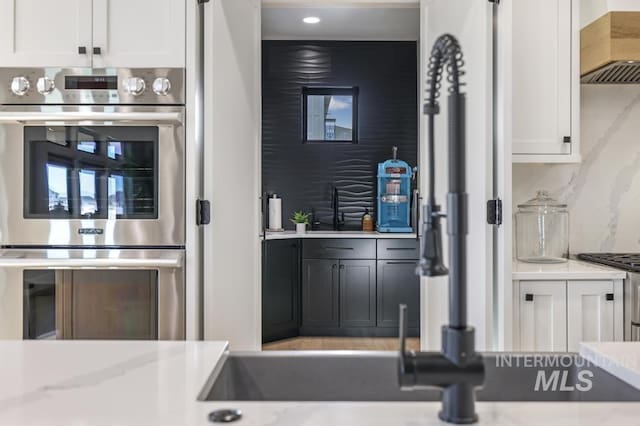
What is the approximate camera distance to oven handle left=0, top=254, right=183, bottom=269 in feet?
7.06

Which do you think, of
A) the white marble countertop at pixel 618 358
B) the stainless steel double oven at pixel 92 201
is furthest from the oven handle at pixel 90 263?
the white marble countertop at pixel 618 358

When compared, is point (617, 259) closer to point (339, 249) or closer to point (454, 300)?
point (454, 300)

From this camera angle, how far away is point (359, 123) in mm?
5672

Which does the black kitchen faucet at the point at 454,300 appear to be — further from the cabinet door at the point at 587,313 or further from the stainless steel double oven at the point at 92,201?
the cabinet door at the point at 587,313

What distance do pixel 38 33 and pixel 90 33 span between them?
210 millimetres

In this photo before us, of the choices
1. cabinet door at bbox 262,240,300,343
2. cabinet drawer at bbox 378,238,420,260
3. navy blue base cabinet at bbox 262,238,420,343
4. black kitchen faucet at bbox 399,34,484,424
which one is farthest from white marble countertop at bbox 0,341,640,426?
cabinet drawer at bbox 378,238,420,260

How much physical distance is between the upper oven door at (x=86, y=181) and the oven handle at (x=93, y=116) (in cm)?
3

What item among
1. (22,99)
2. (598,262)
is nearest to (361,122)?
(598,262)

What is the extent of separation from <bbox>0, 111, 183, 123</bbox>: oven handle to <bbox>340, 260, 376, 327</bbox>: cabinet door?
120 inches

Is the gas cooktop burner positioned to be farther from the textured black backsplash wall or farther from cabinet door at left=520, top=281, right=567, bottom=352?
the textured black backsplash wall

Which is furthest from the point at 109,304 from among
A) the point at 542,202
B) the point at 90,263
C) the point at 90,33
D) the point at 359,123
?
the point at 359,123

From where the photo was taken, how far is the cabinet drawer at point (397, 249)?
4.99 meters

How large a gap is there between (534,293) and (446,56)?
5.92ft

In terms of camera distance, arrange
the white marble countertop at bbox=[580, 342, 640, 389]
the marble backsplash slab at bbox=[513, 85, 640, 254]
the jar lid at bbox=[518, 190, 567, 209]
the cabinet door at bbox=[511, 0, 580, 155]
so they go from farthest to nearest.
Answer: the marble backsplash slab at bbox=[513, 85, 640, 254] → the jar lid at bbox=[518, 190, 567, 209] → the cabinet door at bbox=[511, 0, 580, 155] → the white marble countertop at bbox=[580, 342, 640, 389]
